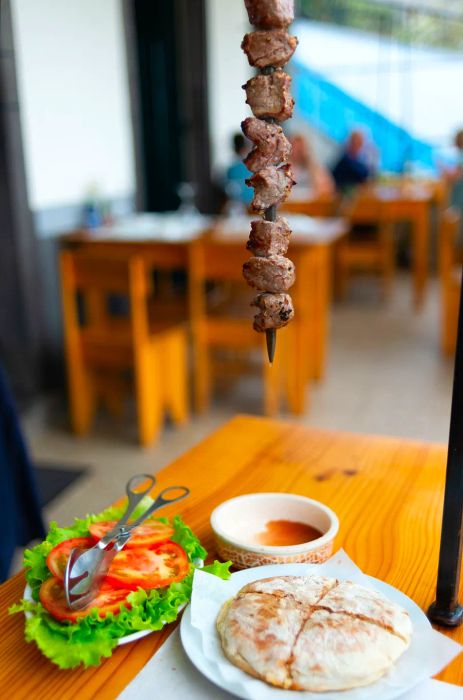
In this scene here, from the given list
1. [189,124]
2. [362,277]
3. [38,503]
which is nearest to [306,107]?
[362,277]

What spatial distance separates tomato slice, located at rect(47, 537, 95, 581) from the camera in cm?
81

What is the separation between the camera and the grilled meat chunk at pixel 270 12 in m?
0.61

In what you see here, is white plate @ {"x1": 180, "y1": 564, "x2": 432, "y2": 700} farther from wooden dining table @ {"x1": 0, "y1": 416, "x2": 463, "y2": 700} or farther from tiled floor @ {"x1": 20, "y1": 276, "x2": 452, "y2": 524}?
tiled floor @ {"x1": 20, "y1": 276, "x2": 452, "y2": 524}

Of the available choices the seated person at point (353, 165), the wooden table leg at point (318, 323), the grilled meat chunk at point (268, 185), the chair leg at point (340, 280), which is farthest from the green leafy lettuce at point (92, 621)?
the seated person at point (353, 165)

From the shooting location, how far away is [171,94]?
5270mm

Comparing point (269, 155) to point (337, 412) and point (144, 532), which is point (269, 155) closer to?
point (144, 532)

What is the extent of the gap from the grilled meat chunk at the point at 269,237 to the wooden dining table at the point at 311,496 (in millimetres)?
441

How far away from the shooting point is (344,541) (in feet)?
3.19

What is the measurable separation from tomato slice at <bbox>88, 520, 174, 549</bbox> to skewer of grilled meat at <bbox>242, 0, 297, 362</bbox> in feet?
1.07

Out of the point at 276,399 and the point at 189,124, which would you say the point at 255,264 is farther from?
the point at 189,124

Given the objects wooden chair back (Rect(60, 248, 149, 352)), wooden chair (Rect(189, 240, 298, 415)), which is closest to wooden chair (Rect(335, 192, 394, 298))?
wooden chair (Rect(189, 240, 298, 415))

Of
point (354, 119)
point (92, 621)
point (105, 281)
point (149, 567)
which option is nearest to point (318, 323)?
point (105, 281)

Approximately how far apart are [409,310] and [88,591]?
5.08 metres

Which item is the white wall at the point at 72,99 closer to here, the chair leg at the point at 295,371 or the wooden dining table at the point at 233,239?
the wooden dining table at the point at 233,239
